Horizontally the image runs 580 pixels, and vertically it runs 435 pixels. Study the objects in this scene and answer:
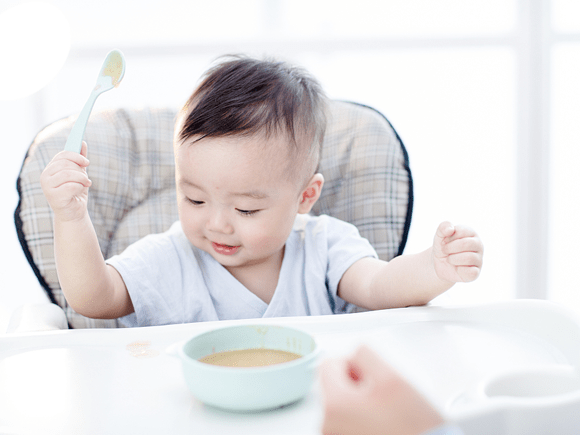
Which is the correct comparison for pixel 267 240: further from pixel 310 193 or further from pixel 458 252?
pixel 458 252

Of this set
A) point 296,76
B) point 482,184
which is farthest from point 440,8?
point 296,76

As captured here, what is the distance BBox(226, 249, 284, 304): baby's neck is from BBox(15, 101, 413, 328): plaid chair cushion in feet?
0.71

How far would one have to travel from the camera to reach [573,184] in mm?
2014

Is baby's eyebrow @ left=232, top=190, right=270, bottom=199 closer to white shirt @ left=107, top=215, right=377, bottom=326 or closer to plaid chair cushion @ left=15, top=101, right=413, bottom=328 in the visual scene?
white shirt @ left=107, top=215, right=377, bottom=326

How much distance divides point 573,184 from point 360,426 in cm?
200

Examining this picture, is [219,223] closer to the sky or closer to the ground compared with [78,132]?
closer to the ground

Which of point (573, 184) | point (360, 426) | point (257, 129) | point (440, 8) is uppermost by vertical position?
point (440, 8)

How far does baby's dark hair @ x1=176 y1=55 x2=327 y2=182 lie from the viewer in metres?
0.84

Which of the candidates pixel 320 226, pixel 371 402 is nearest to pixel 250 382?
pixel 371 402

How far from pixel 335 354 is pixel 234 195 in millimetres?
318

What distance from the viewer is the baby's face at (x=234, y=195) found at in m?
0.83

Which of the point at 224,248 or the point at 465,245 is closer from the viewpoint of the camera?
the point at 465,245

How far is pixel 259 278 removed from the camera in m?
1.02

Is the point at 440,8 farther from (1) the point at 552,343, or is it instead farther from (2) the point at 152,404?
(2) the point at 152,404
